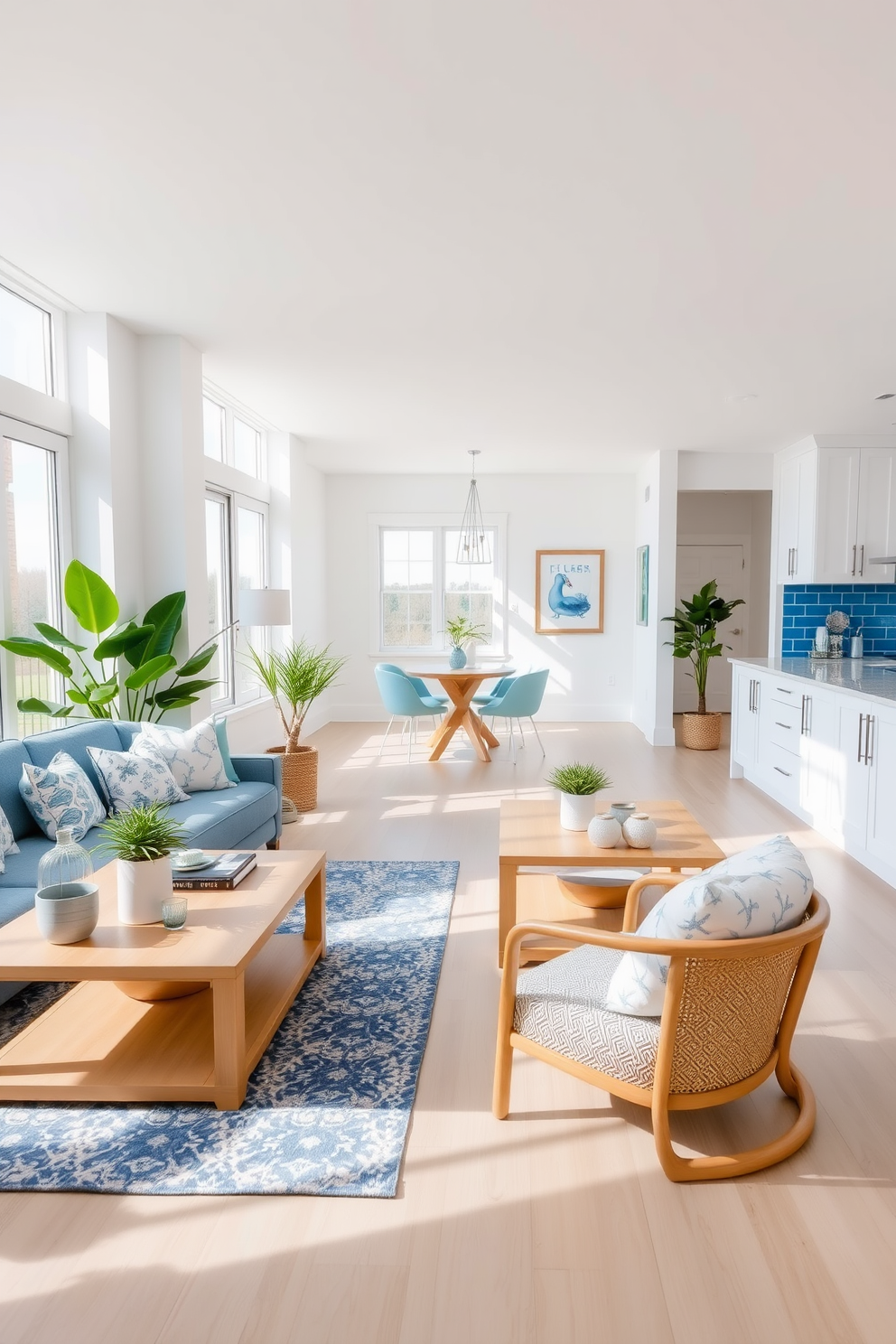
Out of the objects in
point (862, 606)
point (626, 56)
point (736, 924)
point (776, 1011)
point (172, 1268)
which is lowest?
point (172, 1268)

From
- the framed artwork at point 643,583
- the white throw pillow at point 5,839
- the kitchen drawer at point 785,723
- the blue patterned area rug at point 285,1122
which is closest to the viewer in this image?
the blue patterned area rug at point 285,1122

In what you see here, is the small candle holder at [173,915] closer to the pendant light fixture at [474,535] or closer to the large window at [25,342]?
the large window at [25,342]

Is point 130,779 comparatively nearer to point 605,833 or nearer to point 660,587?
point 605,833

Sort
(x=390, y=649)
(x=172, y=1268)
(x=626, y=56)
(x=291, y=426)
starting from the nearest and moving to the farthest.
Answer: (x=172, y=1268), (x=626, y=56), (x=291, y=426), (x=390, y=649)

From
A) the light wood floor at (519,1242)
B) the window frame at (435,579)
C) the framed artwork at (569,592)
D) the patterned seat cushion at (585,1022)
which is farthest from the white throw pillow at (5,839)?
the framed artwork at (569,592)

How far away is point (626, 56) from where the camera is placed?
7.31 feet

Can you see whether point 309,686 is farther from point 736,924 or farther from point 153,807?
point 736,924

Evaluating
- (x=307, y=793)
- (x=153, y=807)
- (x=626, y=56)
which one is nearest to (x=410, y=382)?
(x=307, y=793)

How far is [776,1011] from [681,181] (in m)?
2.58

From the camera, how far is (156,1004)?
2646 millimetres

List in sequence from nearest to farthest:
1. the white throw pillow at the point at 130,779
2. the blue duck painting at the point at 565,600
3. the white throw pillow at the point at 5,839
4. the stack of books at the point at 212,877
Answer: the stack of books at the point at 212,877 → the white throw pillow at the point at 5,839 → the white throw pillow at the point at 130,779 → the blue duck painting at the point at 565,600

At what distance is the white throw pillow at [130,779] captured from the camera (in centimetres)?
362

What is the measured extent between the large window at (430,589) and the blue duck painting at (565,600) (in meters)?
0.57

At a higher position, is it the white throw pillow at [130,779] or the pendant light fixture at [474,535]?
the pendant light fixture at [474,535]
